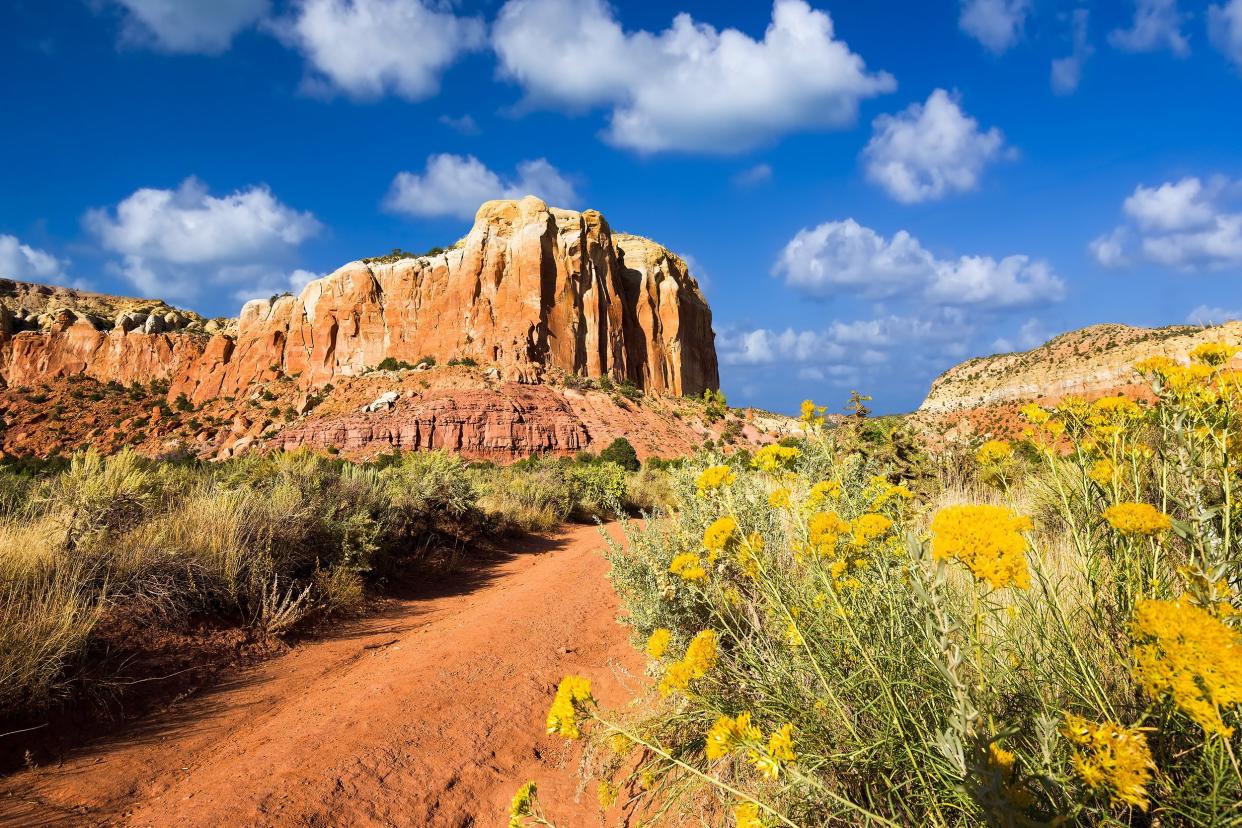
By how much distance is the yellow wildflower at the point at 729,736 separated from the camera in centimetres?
166

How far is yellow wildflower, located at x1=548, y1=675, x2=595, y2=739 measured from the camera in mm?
1791

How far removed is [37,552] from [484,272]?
43800mm

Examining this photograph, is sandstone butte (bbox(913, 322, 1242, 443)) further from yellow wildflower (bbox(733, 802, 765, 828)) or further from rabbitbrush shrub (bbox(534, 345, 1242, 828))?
yellow wildflower (bbox(733, 802, 765, 828))

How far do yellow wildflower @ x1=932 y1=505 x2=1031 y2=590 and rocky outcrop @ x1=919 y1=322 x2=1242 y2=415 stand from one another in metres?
40.8

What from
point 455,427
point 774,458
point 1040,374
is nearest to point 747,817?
point 774,458

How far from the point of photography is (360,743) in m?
3.73

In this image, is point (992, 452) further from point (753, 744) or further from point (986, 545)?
point (753, 744)

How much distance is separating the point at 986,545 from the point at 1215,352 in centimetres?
178

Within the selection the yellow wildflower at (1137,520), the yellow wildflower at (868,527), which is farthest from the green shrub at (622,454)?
the yellow wildflower at (1137,520)

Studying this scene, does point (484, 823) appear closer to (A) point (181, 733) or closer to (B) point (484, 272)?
(A) point (181, 733)

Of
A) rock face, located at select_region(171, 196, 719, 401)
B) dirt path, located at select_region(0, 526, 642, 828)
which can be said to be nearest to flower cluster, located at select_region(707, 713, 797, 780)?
dirt path, located at select_region(0, 526, 642, 828)

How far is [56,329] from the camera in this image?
52.7 meters

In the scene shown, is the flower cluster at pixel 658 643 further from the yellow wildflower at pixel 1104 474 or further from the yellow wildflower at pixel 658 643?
the yellow wildflower at pixel 1104 474

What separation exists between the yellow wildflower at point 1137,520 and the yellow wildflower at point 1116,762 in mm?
534
